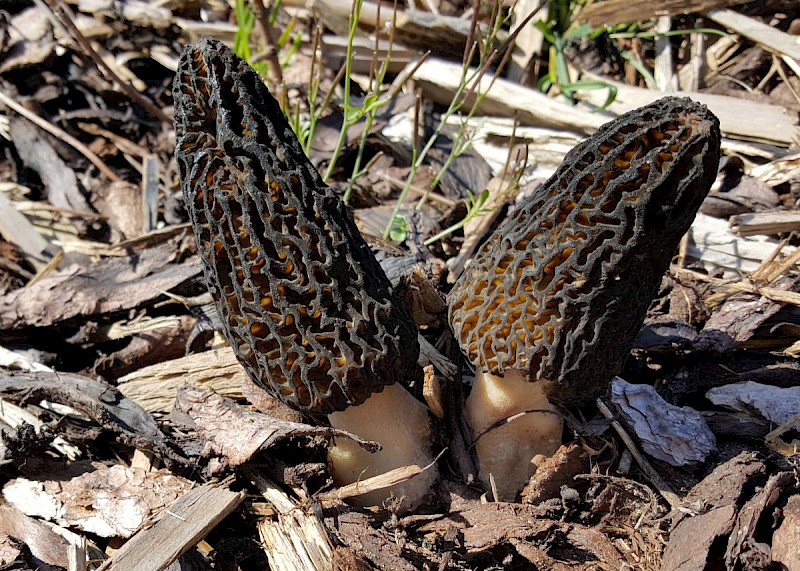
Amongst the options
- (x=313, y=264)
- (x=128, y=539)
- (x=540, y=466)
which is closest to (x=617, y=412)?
(x=540, y=466)

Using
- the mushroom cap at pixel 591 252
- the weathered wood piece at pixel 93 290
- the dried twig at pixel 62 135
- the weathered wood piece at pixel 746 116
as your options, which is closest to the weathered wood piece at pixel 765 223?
the weathered wood piece at pixel 746 116

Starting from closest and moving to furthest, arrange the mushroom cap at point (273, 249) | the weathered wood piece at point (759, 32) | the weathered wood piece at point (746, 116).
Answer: the mushroom cap at point (273, 249) < the weathered wood piece at point (746, 116) < the weathered wood piece at point (759, 32)

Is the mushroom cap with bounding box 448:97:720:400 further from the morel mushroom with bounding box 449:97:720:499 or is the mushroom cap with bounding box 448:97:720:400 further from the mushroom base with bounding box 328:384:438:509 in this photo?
the mushroom base with bounding box 328:384:438:509

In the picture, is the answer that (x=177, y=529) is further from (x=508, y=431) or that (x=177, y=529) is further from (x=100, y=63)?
(x=100, y=63)

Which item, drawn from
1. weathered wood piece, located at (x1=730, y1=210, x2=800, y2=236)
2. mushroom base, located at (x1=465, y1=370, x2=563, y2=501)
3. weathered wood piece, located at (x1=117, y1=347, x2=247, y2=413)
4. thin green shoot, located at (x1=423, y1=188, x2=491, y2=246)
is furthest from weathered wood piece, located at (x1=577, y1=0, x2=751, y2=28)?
weathered wood piece, located at (x1=117, y1=347, x2=247, y2=413)

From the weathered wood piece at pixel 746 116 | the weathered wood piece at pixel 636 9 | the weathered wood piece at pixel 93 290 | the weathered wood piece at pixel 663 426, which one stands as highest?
the weathered wood piece at pixel 636 9

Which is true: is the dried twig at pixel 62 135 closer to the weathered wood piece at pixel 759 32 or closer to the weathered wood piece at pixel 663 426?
the weathered wood piece at pixel 663 426

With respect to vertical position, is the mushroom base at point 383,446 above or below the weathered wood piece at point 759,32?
below
